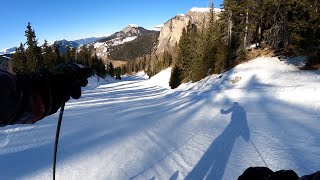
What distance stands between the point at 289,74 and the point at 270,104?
404 inches

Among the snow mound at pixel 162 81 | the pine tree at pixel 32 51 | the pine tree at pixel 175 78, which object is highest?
the pine tree at pixel 32 51

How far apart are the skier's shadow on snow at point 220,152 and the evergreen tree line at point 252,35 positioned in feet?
50.2

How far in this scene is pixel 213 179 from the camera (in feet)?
18.6

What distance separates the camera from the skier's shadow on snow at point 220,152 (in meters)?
5.95

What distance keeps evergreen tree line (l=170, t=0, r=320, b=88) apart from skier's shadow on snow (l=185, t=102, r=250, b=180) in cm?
1532

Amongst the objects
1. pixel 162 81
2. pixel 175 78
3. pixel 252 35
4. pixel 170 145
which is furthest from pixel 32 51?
pixel 170 145

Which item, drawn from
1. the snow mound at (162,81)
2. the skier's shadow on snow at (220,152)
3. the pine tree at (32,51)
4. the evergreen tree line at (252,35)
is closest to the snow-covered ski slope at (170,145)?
the skier's shadow on snow at (220,152)

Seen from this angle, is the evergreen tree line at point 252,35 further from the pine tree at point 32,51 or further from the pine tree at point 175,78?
the pine tree at point 32,51

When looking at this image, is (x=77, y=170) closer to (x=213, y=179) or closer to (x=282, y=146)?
(x=213, y=179)

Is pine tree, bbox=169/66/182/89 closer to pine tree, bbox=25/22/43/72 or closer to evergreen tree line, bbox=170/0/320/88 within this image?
evergreen tree line, bbox=170/0/320/88

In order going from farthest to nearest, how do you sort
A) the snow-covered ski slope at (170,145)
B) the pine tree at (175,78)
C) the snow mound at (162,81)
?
1. the snow mound at (162,81)
2. the pine tree at (175,78)
3. the snow-covered ski slope at (170,145)

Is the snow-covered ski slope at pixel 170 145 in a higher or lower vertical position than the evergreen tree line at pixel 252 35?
lower

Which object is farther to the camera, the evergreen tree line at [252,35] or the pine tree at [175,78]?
the pine tree at [175,78]

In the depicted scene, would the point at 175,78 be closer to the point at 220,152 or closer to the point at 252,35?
the point at 252,35
